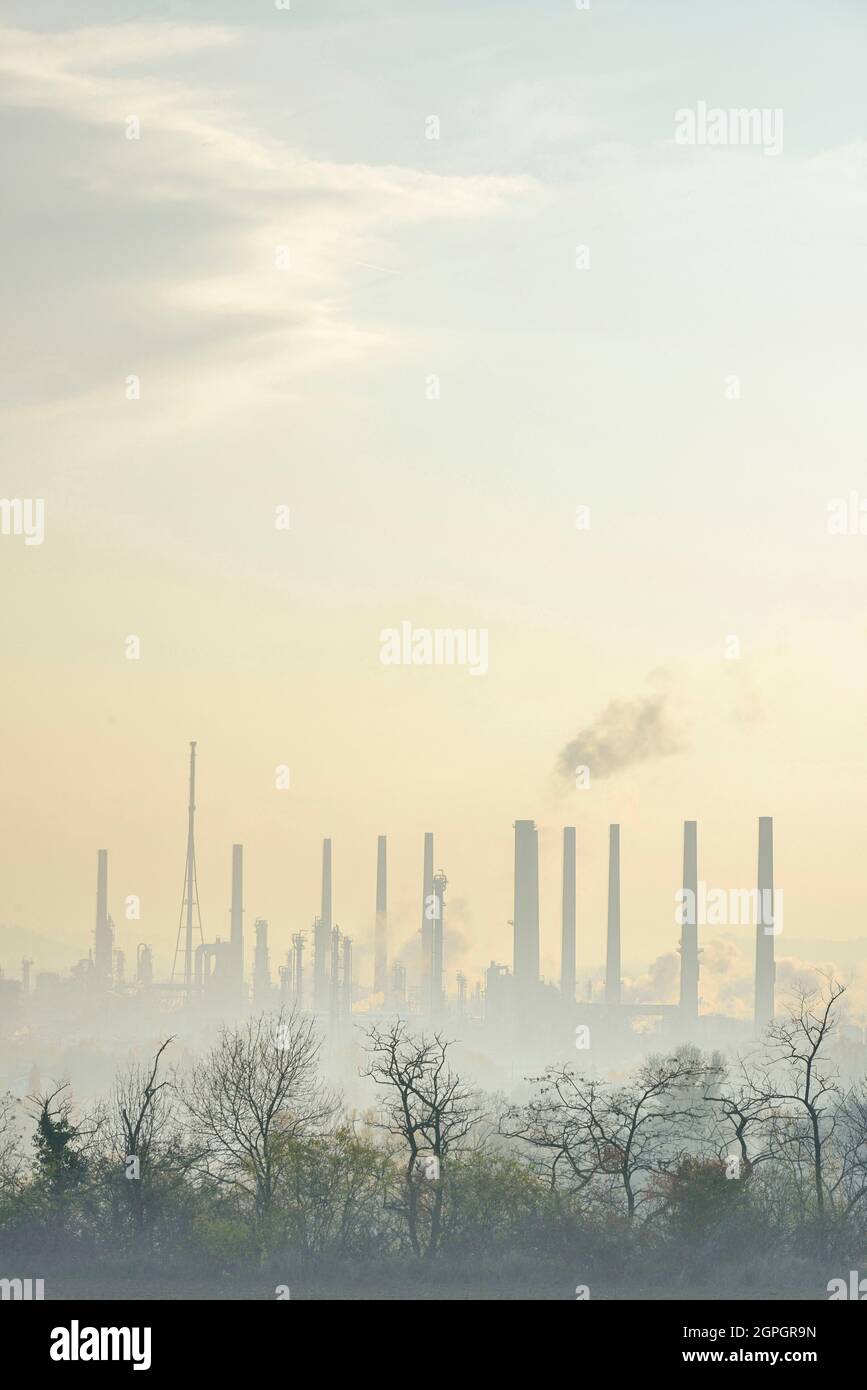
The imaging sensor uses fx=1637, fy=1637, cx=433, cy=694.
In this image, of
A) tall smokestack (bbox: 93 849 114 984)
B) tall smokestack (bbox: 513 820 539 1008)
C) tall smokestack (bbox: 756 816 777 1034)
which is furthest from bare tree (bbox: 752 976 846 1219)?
tall smokestack (bbox: 93 849 114 984)

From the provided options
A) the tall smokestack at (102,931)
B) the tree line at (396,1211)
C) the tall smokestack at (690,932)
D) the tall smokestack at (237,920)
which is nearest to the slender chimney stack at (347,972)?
the tall smokestack at (237,920)

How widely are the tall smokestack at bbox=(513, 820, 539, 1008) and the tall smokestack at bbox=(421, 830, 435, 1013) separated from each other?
1164cm

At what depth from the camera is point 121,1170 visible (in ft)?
79.6

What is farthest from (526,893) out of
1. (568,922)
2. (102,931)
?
(102,931)

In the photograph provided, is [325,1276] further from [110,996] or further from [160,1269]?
[110,996]

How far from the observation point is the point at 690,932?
79.2 metres

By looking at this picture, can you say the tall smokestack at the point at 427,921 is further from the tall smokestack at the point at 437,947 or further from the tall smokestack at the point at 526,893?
the tall smokestack at the point at 526,893

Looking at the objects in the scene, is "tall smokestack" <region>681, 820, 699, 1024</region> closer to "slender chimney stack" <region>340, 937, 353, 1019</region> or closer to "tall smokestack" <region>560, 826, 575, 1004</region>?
"tall smokestack" <region>560, 826, 575, 1004</region>

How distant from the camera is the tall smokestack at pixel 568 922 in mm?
82938

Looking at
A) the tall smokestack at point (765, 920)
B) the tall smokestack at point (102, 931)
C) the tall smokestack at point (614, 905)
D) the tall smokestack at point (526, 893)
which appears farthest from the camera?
the tall smokestack at point (102, 931)

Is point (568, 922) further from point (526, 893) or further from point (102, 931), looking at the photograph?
point (102, 931)

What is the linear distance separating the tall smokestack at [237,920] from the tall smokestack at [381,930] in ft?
26.8
